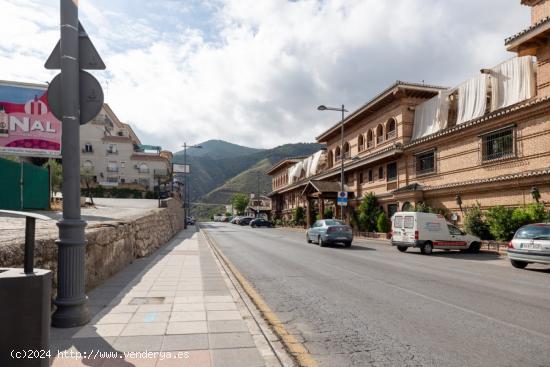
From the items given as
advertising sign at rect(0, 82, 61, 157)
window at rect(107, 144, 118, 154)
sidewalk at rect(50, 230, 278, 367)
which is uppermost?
window at rect(107, 144, 118, 154)

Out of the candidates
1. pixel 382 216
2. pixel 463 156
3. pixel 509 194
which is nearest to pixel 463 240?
pixel 509 194

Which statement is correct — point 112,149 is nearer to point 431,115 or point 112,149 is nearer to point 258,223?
point 258,223

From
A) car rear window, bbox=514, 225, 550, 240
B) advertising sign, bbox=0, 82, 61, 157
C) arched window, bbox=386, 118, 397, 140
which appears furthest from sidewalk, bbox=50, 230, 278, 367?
arched window, bbox=386, 118, 397, 140

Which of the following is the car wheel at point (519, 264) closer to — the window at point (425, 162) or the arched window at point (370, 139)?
the window at point (425, 162)

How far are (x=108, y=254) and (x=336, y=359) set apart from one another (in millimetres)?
6622

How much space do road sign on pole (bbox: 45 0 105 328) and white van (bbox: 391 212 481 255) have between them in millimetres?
15772

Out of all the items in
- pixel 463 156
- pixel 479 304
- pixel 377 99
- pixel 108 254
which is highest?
pixel 377 99

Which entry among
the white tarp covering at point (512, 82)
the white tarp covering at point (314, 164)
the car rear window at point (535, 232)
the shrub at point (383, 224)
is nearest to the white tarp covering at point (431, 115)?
the white tarp covering at point (512, 82)

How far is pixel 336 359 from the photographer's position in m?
4.50

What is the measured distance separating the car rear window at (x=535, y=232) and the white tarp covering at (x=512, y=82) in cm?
1038

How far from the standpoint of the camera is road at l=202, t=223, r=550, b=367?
4668mm

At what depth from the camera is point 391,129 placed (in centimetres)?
3303

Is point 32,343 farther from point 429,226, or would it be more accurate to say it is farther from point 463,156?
point 463,156

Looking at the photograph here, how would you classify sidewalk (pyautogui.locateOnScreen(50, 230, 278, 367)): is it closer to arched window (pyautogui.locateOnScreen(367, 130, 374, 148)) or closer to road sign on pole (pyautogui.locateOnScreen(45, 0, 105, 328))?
road sign on pole (pyautogui.locateOnScreen(45, 0, 105, 328))
